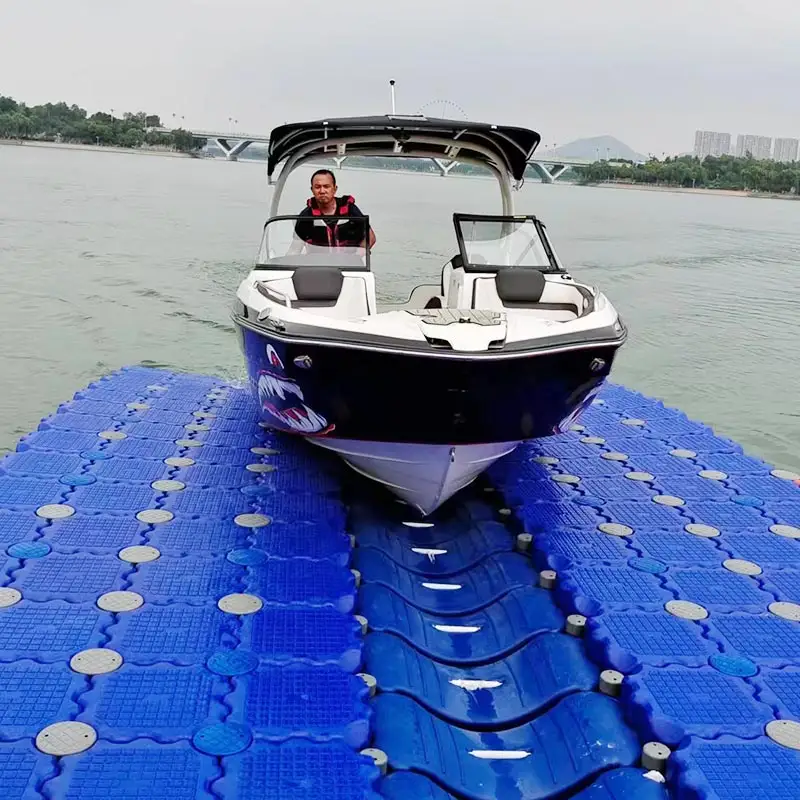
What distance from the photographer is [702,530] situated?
421 cm

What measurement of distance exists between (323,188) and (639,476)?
2.76 m

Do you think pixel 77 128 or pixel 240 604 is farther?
pixel 77 128

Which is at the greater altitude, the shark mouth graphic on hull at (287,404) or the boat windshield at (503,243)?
the boat windshield at (503,243)

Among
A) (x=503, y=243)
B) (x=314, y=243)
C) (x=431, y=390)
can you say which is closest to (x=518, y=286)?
(x=503, y=243)

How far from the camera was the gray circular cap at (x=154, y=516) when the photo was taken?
401cm

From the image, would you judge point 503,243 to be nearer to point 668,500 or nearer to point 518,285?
point 518,285

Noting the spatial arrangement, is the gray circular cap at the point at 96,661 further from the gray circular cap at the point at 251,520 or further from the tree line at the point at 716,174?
the tree line at the point at 716,174

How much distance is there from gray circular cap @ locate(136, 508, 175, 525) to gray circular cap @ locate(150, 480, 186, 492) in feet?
0.92

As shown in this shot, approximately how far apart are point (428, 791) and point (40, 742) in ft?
3.82

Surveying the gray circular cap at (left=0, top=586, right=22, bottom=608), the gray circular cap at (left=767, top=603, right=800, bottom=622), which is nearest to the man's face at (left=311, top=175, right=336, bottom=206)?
the gray circular cap at (left=0, top=586, right=22, bottom=608)

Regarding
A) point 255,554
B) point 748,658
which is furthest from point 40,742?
point 748,658

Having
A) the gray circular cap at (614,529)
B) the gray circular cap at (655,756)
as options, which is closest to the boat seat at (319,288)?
the gray circular cap at (614,529)

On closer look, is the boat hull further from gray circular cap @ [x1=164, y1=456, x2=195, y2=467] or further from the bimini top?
the bimini top

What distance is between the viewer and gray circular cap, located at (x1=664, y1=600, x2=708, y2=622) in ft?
11.1
